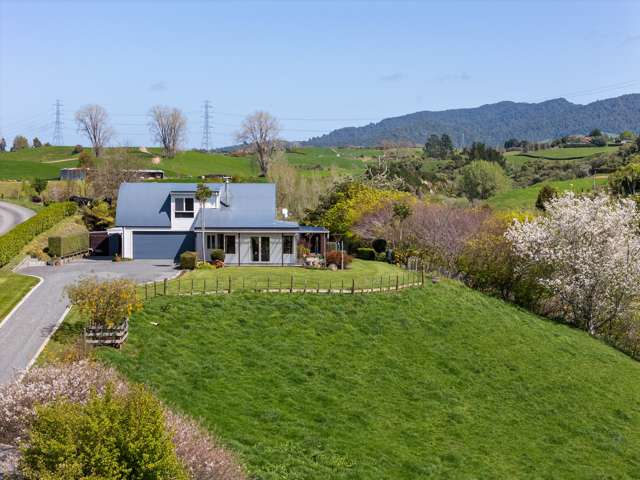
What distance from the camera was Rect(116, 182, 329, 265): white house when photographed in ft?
134

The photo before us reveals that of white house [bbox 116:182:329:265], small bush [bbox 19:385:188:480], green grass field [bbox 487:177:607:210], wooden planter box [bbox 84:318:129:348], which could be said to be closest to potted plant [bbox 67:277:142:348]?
wooden planter box [bbox 84:318:129:348]

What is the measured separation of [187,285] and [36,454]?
20.9 metres

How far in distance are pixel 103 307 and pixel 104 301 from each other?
0.21 meters

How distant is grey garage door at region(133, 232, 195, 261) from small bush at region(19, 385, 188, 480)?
3125 cm

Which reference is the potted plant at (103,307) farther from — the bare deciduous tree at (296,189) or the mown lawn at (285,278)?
the bare deciduous tree at (296,189)

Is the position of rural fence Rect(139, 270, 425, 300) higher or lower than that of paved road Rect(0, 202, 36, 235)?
lower

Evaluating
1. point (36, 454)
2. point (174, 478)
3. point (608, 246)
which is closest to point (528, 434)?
point (174, 478)

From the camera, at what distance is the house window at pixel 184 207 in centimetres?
4288

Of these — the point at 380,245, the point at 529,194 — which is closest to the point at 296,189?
the point at 380,245

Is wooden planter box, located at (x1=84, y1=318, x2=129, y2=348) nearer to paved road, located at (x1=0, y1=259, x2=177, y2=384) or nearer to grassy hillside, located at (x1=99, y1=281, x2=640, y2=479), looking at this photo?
grassy hillside, located at (x1=99, y1=281, x2=640, y2=479)

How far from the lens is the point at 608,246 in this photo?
3928 cm

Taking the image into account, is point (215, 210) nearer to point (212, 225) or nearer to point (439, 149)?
point (212, 225)

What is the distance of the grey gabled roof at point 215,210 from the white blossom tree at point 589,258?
51.3 feet

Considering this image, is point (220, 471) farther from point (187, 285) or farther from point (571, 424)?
point (187, 285)
